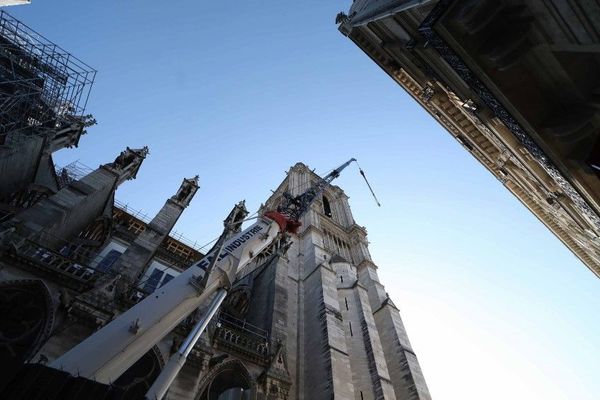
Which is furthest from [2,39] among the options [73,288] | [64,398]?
[64,398]

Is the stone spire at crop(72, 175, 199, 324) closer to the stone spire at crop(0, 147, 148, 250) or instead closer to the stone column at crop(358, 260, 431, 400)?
the stone spire at crop(0, 147, 148, 250)

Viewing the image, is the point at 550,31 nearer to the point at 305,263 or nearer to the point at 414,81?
the point at 414,81

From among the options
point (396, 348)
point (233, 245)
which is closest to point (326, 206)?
point (396, 348)

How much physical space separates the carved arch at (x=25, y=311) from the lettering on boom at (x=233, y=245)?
5289 mm

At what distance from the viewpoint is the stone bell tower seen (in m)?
12.8

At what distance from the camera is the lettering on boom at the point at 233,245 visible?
29.4 feet

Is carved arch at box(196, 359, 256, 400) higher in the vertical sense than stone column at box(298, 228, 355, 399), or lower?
lower

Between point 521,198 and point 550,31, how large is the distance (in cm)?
1074

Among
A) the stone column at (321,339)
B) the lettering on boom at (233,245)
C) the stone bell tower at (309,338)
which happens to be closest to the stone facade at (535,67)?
the lettering on boom at (233,245)

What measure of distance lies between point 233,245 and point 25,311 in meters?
7.13

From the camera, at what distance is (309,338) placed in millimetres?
17344

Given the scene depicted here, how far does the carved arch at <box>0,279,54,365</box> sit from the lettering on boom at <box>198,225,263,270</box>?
5289 mm

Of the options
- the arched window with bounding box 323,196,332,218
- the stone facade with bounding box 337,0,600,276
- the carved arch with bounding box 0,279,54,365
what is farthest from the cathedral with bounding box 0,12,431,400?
the arched window with bounding box 323,196,332,218

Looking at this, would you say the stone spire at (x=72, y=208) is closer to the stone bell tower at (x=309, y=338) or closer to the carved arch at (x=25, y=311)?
the carved arch at (x=25, y=311)
